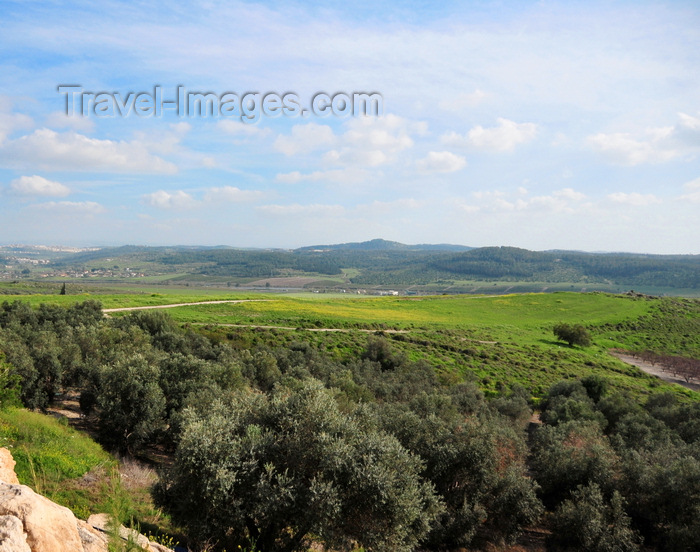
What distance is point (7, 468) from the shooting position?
33.4ft

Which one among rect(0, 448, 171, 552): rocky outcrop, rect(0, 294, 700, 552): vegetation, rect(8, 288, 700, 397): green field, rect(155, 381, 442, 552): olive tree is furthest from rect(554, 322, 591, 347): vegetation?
rect(0, 448, 171, 552): rocky outcrop

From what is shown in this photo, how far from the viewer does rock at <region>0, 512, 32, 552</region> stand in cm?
540

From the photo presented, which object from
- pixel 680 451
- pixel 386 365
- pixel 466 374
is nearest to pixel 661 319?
pixel 466 374

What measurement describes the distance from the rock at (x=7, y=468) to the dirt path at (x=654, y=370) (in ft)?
Result: 238

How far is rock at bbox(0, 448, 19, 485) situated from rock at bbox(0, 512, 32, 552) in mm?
4232

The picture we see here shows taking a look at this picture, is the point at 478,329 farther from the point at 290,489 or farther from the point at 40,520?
the point at 40,520

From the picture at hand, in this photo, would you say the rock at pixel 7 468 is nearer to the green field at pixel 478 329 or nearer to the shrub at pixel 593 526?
the shrub at pixel 593 526

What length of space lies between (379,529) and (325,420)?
10.5 feet

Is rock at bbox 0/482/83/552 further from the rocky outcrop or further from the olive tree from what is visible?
the olive tree

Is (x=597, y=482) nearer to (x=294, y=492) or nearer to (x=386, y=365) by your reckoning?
(x=294, y=492)

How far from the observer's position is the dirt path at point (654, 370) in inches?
2292

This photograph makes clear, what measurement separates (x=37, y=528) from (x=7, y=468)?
5.71m

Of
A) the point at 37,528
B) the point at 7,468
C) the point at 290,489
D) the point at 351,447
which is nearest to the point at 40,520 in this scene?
the point at 37,528

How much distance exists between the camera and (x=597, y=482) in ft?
59.4
